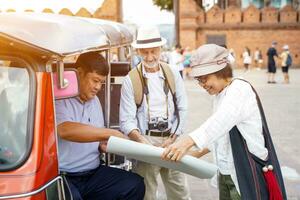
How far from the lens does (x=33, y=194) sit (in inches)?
93.2

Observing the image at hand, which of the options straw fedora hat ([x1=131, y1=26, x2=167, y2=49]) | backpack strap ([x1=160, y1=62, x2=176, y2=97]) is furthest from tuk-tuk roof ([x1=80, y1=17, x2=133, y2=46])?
backpack strap ([x1=160, y1=62, x2=176, y2=97])

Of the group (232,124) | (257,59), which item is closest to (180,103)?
(232,124)

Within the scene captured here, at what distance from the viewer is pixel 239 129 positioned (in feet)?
10.5

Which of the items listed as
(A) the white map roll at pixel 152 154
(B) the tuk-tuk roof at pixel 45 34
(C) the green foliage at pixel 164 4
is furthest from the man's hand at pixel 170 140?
(C) the green foliage at pixel 164 4

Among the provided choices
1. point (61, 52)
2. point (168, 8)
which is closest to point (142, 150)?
point (61, 52)

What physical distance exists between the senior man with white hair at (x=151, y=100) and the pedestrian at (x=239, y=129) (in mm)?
1097

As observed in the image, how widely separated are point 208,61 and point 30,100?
3.82ft

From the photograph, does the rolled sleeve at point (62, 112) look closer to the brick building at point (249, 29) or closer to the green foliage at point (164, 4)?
the brick building at point (249, 29)

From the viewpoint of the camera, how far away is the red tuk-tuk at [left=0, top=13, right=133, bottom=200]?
244 cm

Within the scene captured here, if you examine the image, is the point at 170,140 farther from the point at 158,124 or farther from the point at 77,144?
the point at 77,144

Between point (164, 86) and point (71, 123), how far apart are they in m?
1.28

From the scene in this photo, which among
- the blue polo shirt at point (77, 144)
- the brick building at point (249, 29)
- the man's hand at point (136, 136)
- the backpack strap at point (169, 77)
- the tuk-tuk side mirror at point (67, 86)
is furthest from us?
the brick building at point (249, 29)

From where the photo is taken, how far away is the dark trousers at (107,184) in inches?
144

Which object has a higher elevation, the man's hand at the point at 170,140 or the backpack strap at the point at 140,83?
the backpack strap at the point at 140,83
